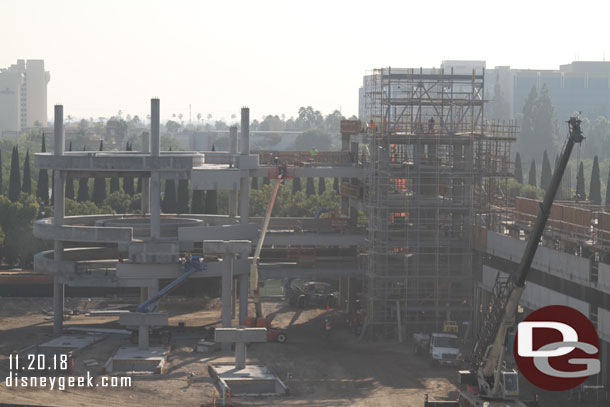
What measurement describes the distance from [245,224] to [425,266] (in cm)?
1364

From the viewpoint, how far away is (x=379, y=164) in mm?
77562

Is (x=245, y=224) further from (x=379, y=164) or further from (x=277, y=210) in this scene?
(x=277, y=210)

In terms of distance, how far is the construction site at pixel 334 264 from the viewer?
2527 inches

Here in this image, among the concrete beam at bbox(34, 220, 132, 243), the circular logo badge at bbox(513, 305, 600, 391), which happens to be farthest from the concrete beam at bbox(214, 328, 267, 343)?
the circular logo badge at bbox(513, 305, 600, 391)

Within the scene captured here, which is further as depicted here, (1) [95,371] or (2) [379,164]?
(2) [379,164]

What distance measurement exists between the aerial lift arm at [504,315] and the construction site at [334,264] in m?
5.09

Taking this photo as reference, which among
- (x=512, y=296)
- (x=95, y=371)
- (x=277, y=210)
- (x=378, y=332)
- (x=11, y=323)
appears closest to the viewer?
(x=512, y=296)

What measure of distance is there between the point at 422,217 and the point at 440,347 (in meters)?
12.5

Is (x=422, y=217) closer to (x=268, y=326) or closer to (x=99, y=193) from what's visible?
(x=268, y=326)

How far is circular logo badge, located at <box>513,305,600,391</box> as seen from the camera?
60125mm

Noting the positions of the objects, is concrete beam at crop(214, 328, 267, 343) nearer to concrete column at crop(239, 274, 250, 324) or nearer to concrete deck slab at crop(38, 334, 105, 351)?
concrete deck slab at crop(38, 334, 105, 351)

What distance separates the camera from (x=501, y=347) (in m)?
54.5

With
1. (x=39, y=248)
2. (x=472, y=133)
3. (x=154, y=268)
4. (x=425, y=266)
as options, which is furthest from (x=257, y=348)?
(x=39, y=248)

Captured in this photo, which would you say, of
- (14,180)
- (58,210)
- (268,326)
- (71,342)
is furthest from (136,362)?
(14,180)
